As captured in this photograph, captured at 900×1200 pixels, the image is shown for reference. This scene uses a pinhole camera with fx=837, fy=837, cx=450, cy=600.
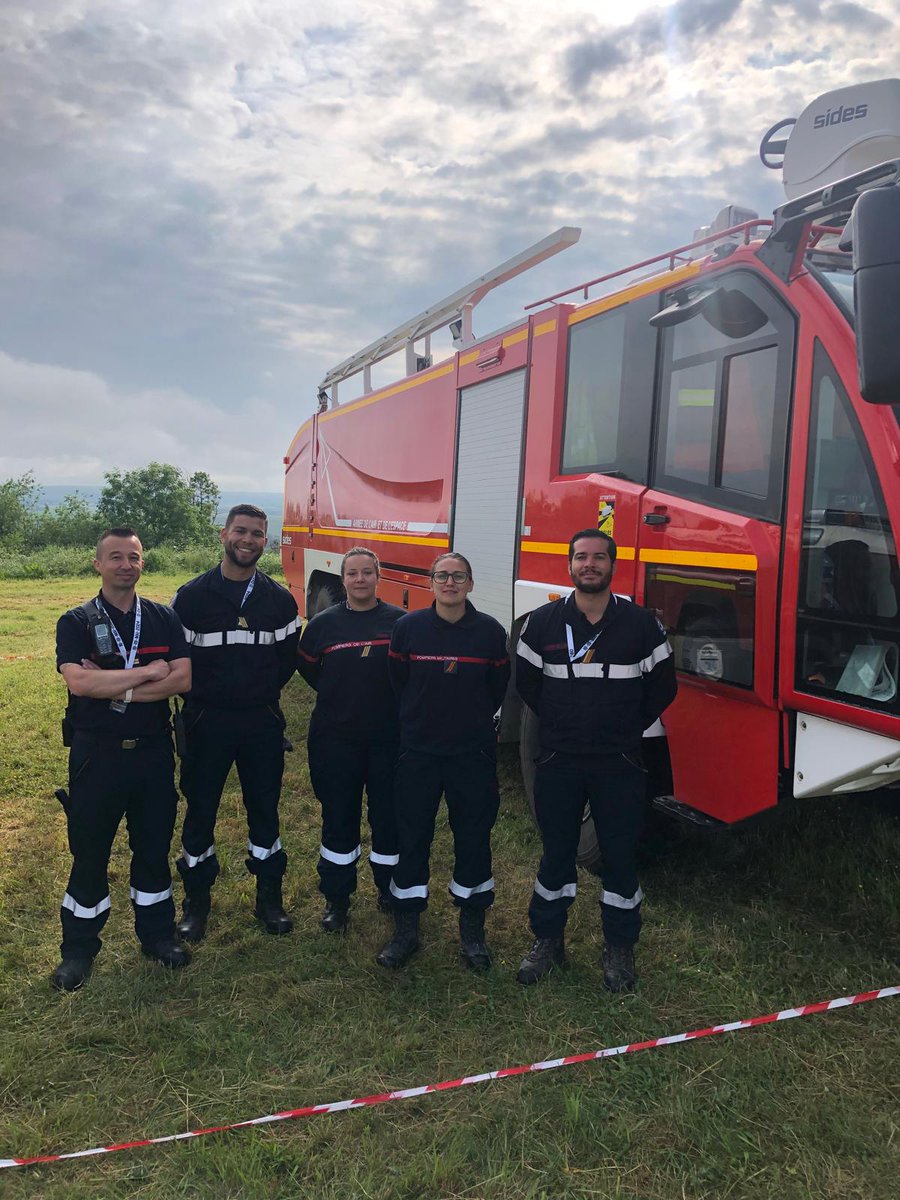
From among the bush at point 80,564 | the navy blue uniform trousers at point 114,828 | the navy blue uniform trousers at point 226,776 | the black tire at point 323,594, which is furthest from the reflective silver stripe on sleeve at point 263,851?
the bush at point 80,564

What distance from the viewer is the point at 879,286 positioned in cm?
208

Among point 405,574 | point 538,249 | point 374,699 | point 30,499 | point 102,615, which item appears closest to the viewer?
point 102,615

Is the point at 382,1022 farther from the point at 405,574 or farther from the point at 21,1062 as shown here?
the point at 405,574

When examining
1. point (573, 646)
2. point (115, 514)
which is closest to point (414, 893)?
point (573, 646)

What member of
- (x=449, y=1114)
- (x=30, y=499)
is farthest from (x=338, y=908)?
(x=30, y=499)

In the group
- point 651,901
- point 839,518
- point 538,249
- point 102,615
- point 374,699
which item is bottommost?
point 651,901

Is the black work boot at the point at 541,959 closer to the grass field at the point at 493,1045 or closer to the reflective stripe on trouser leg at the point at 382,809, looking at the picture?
the grass field at the point at 493,1045

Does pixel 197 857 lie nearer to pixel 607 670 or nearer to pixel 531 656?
pixel 531 656

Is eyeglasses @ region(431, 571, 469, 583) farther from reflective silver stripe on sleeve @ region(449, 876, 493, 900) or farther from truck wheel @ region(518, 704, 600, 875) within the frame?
reflective silver stripe on sleeve @ region(449, 876, 493, 900)

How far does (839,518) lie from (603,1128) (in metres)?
2.03

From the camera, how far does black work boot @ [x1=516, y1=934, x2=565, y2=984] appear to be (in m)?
3.27

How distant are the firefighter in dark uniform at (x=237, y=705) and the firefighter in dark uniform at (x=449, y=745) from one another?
23.1 inches

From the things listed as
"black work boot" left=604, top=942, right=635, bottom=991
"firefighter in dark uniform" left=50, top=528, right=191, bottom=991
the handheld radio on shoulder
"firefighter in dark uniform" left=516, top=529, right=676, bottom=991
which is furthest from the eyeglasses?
"black work boot" left=604, top=942, right=635, bottom=991

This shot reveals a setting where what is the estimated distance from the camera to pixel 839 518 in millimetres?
2754
